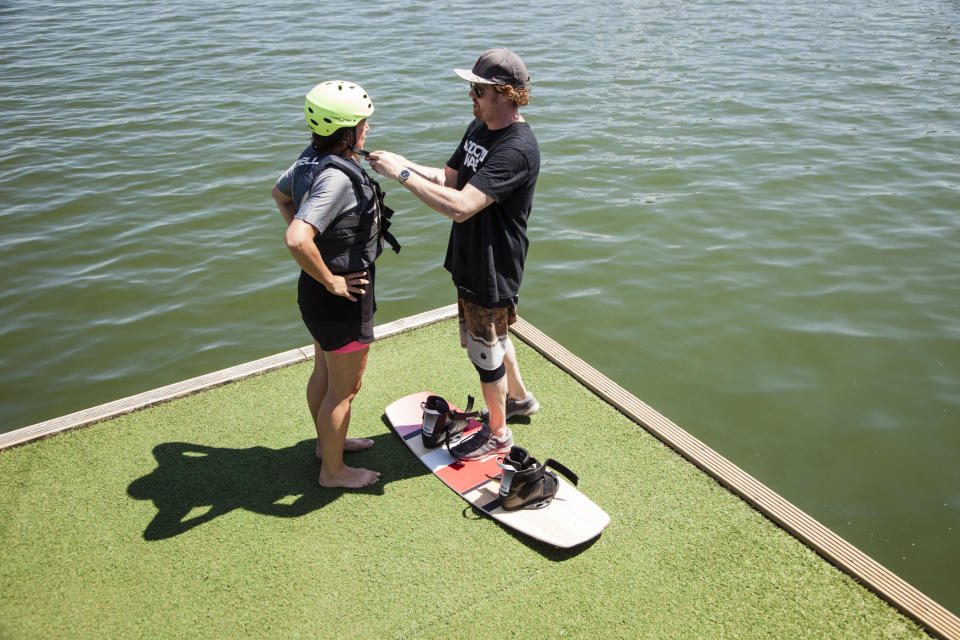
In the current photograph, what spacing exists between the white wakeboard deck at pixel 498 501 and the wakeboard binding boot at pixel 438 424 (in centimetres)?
6

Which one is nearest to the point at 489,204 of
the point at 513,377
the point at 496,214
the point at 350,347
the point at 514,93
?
the point at 496,214

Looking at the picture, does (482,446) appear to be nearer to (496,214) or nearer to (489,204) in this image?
(496,214)

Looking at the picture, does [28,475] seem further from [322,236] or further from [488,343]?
[488,343]

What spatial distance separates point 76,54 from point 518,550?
15584 mm

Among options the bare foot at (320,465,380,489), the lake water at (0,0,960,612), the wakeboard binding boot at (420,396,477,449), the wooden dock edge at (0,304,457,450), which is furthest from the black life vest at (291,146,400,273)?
the lake water at (0,0,960,612)

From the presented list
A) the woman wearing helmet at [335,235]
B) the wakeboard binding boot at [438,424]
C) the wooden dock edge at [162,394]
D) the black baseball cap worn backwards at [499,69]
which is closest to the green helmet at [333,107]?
the woman wearing helmet at [335,235]

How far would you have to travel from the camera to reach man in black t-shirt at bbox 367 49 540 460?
355 cm

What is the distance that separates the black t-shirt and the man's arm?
8 cm

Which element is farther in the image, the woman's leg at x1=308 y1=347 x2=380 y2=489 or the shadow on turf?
the shadow on turf

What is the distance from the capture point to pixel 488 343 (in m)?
4.11

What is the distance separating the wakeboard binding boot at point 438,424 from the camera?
4.48 metres

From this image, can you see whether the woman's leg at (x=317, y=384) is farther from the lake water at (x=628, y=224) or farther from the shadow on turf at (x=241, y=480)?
the lake water at (x=628, y=224)

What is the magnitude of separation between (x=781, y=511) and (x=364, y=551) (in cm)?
230

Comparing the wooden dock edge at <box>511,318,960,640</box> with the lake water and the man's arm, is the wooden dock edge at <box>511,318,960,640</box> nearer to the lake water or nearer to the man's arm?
the lake water
